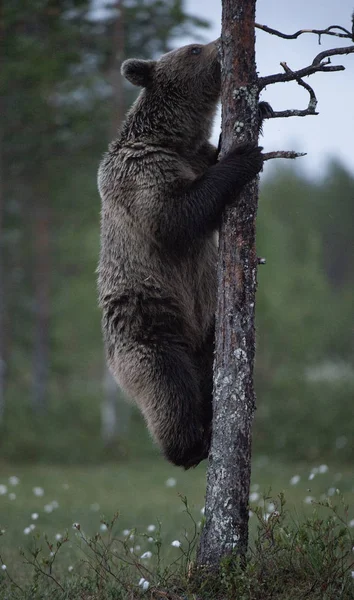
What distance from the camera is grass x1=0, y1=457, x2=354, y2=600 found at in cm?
536

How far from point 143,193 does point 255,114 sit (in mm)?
1022

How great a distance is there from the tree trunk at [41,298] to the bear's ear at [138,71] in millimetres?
11791

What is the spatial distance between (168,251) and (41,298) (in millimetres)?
13631

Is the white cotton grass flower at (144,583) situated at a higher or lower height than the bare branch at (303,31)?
lower

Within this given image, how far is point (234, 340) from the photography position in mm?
4512

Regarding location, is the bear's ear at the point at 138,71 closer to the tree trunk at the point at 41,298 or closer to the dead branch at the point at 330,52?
the dead branch at the point at 330,52

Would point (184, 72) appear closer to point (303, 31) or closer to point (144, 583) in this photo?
point (303, 31)

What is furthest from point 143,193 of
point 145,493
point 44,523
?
point 145,493

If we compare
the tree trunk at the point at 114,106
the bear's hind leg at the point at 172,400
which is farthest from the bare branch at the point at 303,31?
the tree trunk at the point at 114,106

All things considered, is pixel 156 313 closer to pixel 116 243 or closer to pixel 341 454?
pixel 116 243

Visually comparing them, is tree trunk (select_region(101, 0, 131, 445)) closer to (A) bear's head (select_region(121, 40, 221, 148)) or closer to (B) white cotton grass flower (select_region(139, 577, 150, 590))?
(A) bear's head (select_region(121, 40, 221, 148))

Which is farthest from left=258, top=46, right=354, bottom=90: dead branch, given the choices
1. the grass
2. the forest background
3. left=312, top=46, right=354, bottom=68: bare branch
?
the forest background

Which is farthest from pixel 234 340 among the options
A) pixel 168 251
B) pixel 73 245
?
pixel 73 245

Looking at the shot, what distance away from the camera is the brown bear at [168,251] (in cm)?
511
